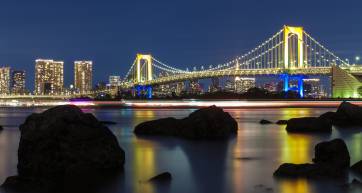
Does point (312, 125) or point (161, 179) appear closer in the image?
point (161, 179)

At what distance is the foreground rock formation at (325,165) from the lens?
32.2ft

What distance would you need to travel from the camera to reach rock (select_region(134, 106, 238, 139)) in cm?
1786

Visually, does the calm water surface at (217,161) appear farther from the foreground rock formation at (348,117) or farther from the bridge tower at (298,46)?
the bridge tower at (298,46)

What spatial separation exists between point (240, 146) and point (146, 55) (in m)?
75.4

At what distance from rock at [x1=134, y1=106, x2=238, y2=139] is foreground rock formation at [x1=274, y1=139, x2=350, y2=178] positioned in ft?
22.4

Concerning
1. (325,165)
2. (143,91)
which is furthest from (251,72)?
(325,165)

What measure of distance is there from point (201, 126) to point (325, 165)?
27.4ft

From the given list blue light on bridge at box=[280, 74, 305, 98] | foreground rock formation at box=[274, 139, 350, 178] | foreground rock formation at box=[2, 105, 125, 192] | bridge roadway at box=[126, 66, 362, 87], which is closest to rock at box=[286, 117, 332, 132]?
foreground rock formation at box=[274, 139, 350, 178]

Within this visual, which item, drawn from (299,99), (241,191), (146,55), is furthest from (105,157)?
(146,55)

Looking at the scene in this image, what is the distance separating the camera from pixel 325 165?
10.1 m

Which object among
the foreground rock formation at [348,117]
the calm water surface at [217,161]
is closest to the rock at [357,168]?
the calm water surface at [217,161]

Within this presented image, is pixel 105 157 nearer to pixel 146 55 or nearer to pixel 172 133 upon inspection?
pixel 172 133

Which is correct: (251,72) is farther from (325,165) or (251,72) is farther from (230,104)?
(325,165)

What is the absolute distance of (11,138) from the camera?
2033 centimetres
